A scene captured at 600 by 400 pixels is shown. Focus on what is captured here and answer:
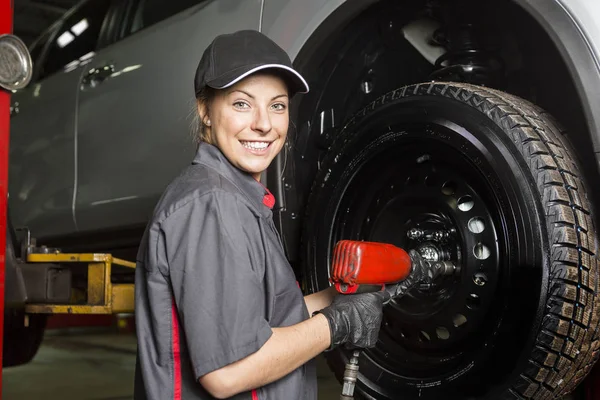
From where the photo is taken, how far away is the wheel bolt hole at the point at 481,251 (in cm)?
168

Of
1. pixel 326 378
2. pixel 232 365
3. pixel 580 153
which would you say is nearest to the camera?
pixel 232 365

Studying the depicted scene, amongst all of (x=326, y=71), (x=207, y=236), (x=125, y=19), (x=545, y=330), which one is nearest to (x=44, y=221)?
(x=125, y=19)

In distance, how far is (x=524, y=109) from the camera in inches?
66.1

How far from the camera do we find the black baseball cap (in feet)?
4.50

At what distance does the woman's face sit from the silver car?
A: 0.47 m

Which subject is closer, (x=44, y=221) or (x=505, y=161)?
(x=505, y=161)

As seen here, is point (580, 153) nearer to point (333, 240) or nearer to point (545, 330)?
point (545, 330)

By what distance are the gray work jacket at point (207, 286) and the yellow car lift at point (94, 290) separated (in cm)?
96

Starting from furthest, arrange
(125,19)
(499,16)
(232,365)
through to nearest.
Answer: (125,19) → (499,16) → (232,365)

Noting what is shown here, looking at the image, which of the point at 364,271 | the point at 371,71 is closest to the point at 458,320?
the point at 364,271

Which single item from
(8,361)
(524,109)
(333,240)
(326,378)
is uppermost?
(524,109)

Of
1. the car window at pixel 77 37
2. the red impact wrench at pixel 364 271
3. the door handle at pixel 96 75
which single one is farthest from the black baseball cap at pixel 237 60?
the car window at pixel 77 37

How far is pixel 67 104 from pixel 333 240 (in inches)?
70.9

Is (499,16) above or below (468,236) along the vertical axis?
above
